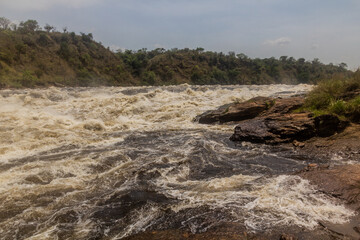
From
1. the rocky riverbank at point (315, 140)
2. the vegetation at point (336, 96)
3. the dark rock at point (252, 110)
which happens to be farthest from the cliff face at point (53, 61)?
the vegetation at point (336, 96)

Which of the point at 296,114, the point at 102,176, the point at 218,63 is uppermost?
the point at 218,63

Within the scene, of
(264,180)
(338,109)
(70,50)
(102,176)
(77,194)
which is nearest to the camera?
(77,194)

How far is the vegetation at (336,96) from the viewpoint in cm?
760

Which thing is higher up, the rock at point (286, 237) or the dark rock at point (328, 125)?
the dark rock at point (328, 125)

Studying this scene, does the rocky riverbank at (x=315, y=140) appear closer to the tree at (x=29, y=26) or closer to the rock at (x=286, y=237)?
the rock at (x=286, y=237)

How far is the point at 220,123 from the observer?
10.2 meters

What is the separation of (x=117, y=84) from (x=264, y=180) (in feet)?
145

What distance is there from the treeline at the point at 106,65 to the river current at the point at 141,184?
8.73 meters

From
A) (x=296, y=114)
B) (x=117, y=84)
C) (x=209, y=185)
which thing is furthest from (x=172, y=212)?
(x=117, y=84)

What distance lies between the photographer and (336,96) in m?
8.70

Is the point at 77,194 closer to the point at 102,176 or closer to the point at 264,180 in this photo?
the point at 102,176

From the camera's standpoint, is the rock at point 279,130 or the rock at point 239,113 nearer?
the rock at point 279,130

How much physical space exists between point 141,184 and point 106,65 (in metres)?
49.0

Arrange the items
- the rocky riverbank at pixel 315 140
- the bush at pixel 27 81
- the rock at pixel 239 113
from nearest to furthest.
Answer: the rocky riverbank at pixel 315 140 < the rock at pixel 239 113 < the bush at pixel 27 81
